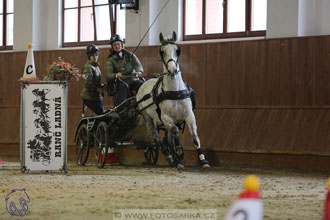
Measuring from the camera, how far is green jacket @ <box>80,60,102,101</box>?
33.4ft

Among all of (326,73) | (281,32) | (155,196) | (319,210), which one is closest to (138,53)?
(281,32)

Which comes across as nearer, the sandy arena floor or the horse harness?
the sandy arena floor

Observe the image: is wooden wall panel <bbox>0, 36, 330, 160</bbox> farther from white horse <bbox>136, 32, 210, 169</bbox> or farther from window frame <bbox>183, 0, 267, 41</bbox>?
white horse <bbox>136, 32, 210, 169</bbox>

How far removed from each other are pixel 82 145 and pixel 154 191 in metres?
4.18

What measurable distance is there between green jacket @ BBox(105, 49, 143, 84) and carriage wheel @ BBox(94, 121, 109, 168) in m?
0.77

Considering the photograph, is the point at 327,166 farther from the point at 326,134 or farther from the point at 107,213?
the point at 107,213

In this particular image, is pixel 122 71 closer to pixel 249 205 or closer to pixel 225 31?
pixel 225 31

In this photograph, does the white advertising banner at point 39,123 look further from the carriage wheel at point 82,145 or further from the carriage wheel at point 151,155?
the carriage wheel at point 151,155

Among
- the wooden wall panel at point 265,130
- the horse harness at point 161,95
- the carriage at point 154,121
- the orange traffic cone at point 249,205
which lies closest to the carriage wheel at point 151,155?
the carriage at point 154,121

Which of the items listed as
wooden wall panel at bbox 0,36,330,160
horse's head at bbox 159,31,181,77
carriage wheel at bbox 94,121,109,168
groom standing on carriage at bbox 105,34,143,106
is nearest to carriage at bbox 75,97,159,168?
Result: carriage wheel at bbox 94,121,109,168

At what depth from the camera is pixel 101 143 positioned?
9844 mm

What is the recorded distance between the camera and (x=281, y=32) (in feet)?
34.1

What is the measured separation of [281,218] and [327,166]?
4.89m

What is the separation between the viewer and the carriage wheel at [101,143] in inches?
380
